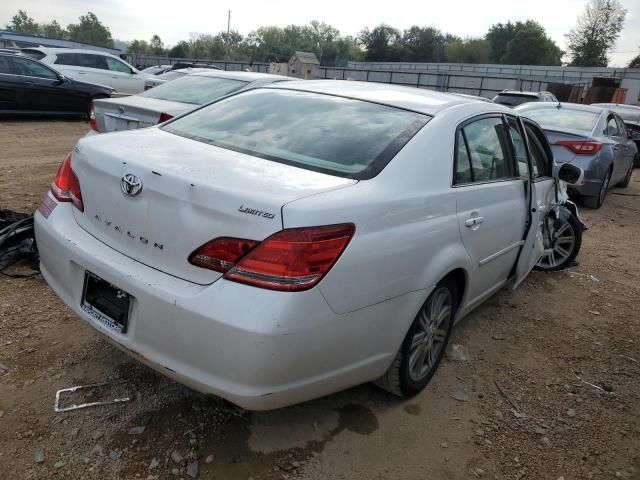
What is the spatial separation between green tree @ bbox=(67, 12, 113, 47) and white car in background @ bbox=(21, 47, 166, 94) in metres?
102

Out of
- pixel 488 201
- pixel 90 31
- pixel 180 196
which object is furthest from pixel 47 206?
pixel 90 31

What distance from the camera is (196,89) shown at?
683cm

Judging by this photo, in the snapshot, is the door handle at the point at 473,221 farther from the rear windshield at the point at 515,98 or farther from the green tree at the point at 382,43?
the green tree at the point at 382,43

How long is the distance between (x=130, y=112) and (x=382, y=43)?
93427mm

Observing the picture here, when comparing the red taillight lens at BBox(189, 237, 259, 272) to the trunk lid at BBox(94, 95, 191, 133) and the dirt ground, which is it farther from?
the trunk lid at BBox(94, 95, 191, 133)

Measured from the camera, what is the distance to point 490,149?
11.1 ft

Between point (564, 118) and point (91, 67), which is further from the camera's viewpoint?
point (91, 67)

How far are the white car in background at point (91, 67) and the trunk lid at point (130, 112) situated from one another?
877 centimetres

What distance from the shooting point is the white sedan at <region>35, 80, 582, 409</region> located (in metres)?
2.04

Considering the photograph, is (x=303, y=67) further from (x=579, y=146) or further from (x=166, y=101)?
(x=166, y=101)

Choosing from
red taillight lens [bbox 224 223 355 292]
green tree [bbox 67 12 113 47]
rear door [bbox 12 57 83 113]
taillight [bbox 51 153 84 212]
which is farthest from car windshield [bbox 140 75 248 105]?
green tree [bbox 67 12 113 47]

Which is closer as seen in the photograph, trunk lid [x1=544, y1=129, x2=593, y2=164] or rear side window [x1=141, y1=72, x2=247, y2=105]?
rear side window [x1=141, y1=72, x2=247, y2=105]

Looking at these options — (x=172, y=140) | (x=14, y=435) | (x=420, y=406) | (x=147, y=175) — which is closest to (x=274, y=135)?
(x=172, y=140)

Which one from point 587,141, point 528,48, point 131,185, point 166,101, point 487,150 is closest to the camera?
point 131,185
